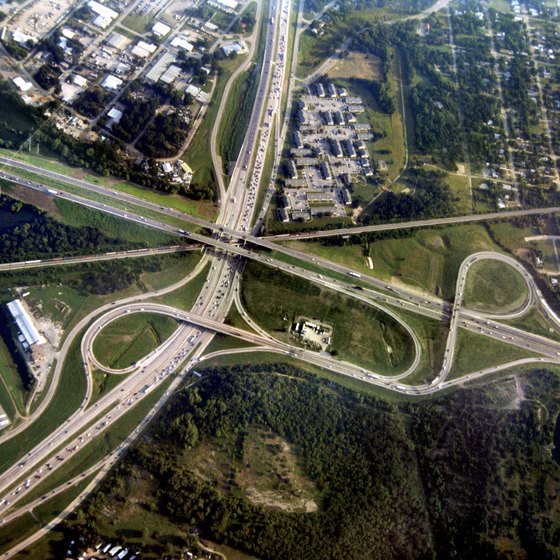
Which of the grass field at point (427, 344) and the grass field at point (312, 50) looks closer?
the grass field at point (427, 344)

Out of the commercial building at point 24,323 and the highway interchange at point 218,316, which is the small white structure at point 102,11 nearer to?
the highway interchange at point 218,316

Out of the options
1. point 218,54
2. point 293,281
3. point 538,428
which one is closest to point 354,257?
point 293,281

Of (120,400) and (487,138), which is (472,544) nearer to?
(120,400)

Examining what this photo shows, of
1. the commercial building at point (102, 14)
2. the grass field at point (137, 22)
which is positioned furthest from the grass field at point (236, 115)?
the commercial building at point (102, 14)

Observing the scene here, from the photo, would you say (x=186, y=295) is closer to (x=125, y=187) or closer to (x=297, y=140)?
(x=125, y=187)

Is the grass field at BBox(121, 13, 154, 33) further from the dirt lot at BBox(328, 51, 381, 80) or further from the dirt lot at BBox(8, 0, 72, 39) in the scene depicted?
the dirt lot at BBox(328, 51, 381, 80)
